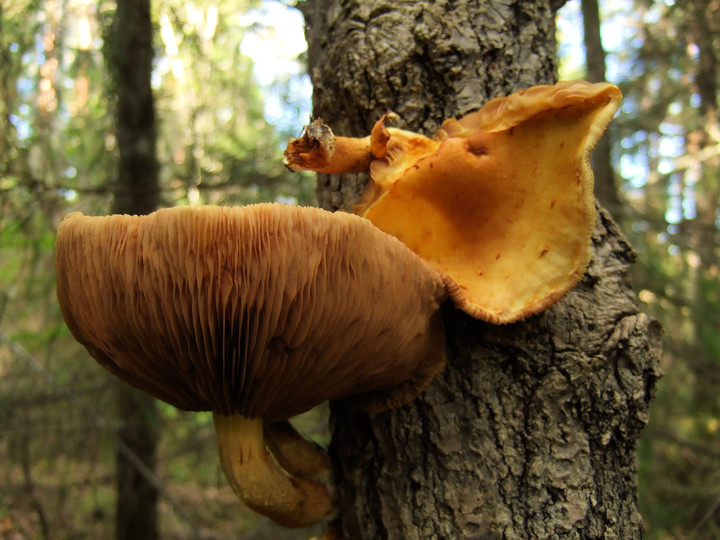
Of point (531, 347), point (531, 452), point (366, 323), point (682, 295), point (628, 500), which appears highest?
point (366, 323)

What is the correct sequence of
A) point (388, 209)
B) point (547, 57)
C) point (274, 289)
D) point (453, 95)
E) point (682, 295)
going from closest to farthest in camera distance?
point (274, 289)
point (388, 209)
point (453, 95)
point (547, 57)
point (682, 295)

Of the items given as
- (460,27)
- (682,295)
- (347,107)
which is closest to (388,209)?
(347,107)

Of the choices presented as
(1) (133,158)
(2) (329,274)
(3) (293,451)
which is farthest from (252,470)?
(1) (133,158)

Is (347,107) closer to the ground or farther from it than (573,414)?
farther from it

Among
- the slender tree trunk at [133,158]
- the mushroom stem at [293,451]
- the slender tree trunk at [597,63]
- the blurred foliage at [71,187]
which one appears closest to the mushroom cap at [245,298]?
the mushroom stem at [293,451]

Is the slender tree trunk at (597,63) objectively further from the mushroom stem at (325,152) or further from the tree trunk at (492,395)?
the mushroom stem at (325,152)

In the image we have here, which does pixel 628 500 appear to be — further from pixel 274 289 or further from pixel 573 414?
pixel 274 289

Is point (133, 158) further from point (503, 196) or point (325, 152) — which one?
point (503, 196)
